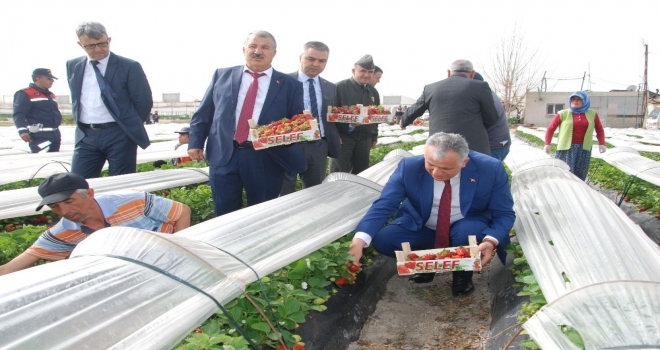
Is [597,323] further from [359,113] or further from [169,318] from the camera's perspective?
[359,113]

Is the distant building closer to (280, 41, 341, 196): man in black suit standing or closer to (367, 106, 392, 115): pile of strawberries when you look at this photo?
(367, 106, 392, 115): pile of strawberries

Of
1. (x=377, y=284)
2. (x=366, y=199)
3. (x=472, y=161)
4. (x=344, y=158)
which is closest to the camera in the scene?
(x=472, y=161)

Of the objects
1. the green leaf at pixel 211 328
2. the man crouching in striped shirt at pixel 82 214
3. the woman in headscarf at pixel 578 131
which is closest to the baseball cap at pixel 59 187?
the man crouching in striped shirt at pixel 82 214

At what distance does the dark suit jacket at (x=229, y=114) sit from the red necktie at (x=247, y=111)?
45mm

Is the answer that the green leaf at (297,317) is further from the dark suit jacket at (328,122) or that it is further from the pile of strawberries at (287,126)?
the dark suit jacket at (328,122)

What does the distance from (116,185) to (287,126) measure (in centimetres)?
177

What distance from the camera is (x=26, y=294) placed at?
1.43 metres

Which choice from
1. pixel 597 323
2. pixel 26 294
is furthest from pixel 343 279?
pixel 26 294

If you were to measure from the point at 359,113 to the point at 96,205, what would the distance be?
2.53m

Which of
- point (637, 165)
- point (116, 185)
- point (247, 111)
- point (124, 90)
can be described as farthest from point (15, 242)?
point (637, 165)

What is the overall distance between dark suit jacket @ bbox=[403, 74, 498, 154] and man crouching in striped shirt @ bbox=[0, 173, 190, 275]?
87.5 inches

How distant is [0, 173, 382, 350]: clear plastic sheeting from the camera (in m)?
1.36

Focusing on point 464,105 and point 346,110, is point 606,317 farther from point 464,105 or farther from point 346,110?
point 346,110

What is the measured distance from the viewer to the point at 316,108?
170 inches
